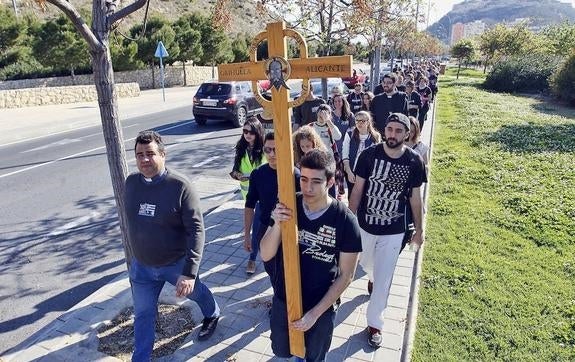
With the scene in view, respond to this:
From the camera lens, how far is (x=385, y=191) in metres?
3.57

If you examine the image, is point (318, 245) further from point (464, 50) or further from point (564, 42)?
point (464, 50)

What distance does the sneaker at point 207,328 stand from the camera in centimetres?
370

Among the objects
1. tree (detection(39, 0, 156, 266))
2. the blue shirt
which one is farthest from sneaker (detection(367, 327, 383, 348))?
tree (detection(39, 0, 156, 266))

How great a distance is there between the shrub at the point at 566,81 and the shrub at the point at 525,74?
16.8ft

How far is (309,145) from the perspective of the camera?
377 centimetres

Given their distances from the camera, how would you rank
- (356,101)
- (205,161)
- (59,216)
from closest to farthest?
(59,216) < (356,101) < (205,161)

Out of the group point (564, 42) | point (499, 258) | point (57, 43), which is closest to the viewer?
point (499, 258)

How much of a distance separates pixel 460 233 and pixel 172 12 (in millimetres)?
63196

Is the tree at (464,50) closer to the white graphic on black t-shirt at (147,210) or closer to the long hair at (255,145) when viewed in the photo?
the long hair at (255,145)

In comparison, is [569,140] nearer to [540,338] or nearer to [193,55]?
[540,338]

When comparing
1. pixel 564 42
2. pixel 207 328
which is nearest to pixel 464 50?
pixel 564 42

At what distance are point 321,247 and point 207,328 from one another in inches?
70.2

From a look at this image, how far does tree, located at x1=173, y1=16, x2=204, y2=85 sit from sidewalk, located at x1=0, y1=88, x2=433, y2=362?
31018mm

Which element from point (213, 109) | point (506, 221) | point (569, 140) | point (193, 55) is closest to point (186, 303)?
point (506, 221)
